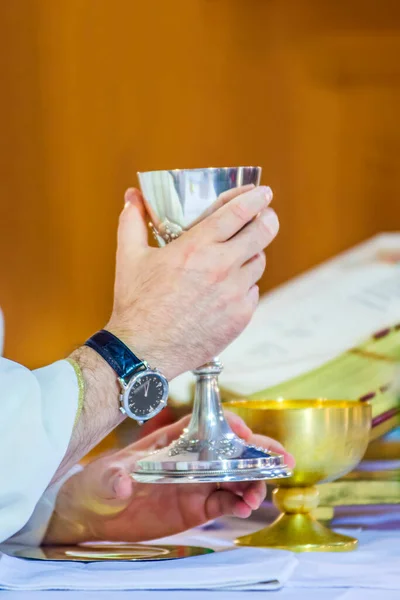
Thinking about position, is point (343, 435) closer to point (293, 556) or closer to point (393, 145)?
point (293, 556)

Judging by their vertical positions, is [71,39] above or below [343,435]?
above

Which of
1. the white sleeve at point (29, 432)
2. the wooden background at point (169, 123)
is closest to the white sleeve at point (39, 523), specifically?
the white sleeve at point (29, 432)

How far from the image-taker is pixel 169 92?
150 centimetres

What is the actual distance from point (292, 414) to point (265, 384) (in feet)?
0.99

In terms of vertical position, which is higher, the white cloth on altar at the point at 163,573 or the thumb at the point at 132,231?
the thumb at the point at 132,231

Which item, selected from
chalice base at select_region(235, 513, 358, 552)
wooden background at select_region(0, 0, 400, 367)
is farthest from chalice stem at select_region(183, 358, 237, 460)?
wooden background at select_region(0, 0, 400, 367)

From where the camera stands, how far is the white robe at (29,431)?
0.60m

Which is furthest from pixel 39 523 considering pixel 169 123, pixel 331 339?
pixel 169 123

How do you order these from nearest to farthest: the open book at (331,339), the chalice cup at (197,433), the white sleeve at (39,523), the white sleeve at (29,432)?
the white sleeve at (29,432) → the chalice cup at (197,433) → the white sleeve at (39,523) → the open book at (331,339)

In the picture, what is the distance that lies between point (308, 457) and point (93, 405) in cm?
22

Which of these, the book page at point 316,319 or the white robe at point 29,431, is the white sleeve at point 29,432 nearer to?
the white robe at point 29,431

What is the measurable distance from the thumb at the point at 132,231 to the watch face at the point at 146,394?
Result: 11cm

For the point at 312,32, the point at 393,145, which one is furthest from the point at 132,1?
the point at 393,145

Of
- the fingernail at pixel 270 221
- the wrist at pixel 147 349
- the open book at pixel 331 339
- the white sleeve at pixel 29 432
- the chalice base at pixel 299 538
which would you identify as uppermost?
the fingernail at pixel 270 221
